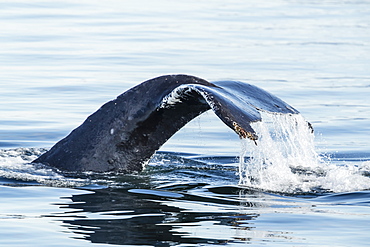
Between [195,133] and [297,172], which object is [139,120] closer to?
[297,172]

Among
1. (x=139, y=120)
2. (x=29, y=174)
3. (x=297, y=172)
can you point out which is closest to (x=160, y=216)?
(x=139, y=120)

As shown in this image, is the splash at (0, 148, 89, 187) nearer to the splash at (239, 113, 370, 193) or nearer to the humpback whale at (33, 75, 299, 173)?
the humpback whale at (33, 75, 299, 173)

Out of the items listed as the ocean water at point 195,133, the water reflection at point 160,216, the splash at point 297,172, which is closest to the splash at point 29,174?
the ocean water at point 195,133

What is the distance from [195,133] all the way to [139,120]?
→ 4.84 m

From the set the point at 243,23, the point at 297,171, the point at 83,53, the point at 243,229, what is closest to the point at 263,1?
the point at 243,23

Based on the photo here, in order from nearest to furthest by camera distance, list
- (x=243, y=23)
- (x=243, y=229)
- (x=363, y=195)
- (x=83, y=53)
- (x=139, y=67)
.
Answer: (x=243, y=229), (x=363, y=195), (x=139, y=67), (x=83, y=53), (x=243, y=23)

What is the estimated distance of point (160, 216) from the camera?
6.15m

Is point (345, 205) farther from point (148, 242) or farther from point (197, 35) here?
point (197, 35)

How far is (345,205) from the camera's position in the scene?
676 centimetres

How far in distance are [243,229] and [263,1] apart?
31.0m

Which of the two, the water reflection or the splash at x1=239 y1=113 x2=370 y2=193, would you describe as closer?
the water reflection

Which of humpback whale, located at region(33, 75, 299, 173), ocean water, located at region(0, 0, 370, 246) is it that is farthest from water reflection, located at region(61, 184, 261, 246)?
humpback whale, located at region(33, 75, 299, 173)

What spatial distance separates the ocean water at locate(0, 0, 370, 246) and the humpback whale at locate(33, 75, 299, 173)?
0.47 feet

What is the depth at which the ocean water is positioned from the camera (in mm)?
5957
